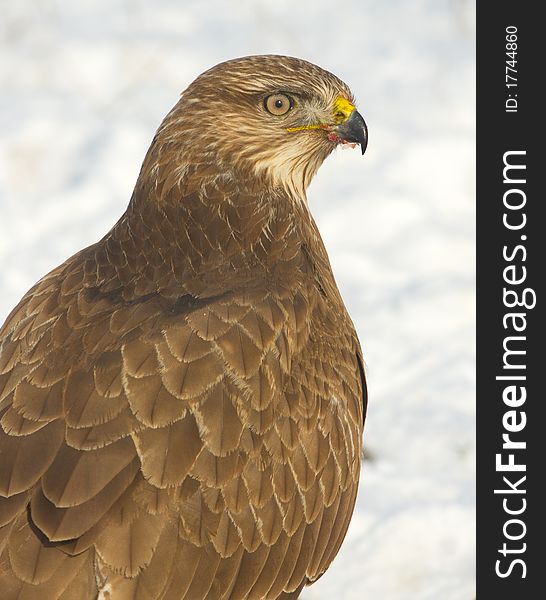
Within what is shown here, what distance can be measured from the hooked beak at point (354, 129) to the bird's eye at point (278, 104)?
0.23 meters

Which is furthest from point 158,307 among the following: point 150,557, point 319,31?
point 319,31

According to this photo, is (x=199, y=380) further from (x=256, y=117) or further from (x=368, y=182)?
(x=368, y=182)

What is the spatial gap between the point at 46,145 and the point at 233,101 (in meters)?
5.14

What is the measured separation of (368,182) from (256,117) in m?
4.55

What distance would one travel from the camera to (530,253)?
7391mm

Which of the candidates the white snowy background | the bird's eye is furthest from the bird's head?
the white snowy background

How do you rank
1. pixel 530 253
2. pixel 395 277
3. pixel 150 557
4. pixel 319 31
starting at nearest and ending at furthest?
1. pixel 150 557
2. pixel 530 253
3. pixel 395 277
4. pixel 319 31

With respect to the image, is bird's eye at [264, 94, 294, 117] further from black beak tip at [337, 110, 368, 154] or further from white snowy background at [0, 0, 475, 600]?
white snowy background at [0, 0, 475, 600]

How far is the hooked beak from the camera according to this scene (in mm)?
5395

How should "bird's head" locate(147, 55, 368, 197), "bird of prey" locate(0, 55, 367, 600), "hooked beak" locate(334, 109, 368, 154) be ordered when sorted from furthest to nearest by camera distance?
"hooked beak" locate(334, 109, 368, 154) → "bird's head" locate(147, 55, 368, 197) → "bird of prey" locate(0, 55, 367, 600)

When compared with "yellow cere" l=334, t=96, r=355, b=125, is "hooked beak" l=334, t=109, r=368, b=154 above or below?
below

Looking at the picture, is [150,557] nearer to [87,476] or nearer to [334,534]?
[87,476]

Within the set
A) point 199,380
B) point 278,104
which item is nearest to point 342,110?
point 278,104

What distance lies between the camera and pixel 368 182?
980cm
